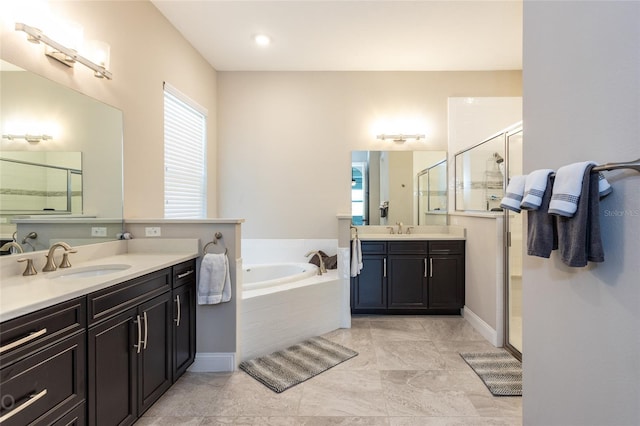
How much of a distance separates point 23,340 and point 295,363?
5.88ft

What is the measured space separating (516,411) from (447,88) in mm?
3514

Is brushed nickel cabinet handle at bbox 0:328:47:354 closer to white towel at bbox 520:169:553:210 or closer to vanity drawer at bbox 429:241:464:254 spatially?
white towel at bbox 520:169:553:210

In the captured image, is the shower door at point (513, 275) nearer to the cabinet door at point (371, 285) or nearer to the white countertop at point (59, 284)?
the cabinet door at point (371, 285)

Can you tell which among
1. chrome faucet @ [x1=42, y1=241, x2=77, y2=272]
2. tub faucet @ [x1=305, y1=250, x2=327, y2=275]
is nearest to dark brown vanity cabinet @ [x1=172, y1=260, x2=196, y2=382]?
chrome faucet @ [x1=42, y1=241, x2=77, y2=272]

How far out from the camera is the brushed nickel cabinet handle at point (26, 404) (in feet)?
3.20

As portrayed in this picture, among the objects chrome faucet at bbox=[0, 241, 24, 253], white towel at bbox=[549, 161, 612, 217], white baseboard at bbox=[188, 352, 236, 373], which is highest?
white towel at bbox=[549, 161, 612, 217]

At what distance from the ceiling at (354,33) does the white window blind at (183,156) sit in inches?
28.2

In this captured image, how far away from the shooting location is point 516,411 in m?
1.86

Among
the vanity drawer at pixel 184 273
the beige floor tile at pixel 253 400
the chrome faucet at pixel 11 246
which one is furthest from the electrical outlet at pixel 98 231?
the beige floor tile at pixel 253 400

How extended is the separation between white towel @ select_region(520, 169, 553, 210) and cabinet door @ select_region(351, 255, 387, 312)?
95.3 inches

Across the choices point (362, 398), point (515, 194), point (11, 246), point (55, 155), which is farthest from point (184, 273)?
point (515, 194)

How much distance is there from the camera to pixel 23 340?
1.04m

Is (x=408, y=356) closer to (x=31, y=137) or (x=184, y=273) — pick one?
(x=184, y=273)

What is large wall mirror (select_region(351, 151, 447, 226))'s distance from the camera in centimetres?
394
